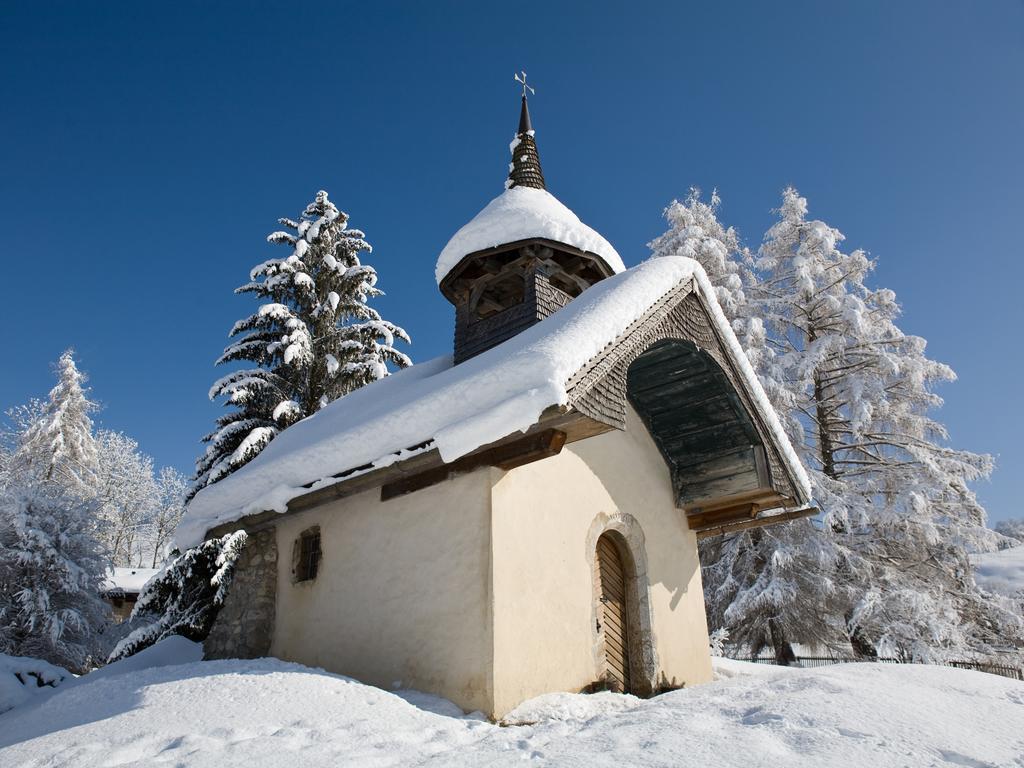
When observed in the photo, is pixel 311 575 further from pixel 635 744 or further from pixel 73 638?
pixel 73 638

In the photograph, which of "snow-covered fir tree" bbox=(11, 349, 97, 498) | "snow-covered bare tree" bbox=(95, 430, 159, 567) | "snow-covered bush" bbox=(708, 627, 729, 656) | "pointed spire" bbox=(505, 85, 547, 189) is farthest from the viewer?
"snow-covered bare tree" bbox=(95, 430, 159, 567)

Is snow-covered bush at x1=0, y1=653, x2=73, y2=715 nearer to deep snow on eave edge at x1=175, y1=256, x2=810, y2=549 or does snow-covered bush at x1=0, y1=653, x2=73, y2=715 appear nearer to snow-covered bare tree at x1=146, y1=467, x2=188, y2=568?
deep snow on eave edge at x1=175, y1=256, x2=810, y2=549

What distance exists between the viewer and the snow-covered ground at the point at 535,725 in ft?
12.5

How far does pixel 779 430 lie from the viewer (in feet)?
30.1

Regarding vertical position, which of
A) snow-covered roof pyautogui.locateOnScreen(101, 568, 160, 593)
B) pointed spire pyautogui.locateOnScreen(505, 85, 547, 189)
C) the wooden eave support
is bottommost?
snow-covered roof pyautogui.locateOnScreen(101, 568, 160, 593)

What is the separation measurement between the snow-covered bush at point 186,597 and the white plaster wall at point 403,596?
3691mm

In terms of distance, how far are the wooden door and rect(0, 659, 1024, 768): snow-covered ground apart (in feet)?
6.12

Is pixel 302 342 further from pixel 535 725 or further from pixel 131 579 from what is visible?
pixel 131 579

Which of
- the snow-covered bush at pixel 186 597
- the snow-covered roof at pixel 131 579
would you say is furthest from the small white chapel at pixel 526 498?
the snow-covered roof at pixel 131 579

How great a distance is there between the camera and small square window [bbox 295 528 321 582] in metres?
8.38

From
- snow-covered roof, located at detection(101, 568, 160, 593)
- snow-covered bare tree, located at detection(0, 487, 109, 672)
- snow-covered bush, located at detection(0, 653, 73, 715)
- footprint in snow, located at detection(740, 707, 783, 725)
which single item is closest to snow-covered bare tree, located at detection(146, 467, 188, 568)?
snow-covered roof, located at detection(101, 568, 160, 593)

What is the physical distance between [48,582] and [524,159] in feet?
42.5

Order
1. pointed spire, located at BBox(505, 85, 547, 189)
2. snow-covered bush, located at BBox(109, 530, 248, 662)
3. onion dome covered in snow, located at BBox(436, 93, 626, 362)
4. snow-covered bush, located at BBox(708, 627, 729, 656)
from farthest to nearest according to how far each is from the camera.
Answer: snow-covered bush, located at BBox(708, 627, 729, 656), pointed spire, located at BBox(505, 85, 547, 189), snow-covered bush, located at BBox(109, 530, 248, 662), onion dome covered in snow, located at BBox(436, 93, 626, 362)

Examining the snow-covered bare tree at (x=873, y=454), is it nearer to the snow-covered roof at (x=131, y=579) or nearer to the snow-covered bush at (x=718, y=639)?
the snow-covered bush at (x=718, y=639)
